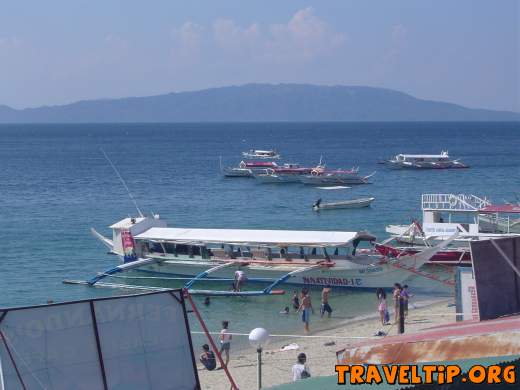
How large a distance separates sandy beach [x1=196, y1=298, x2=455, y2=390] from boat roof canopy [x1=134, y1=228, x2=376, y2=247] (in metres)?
3.88

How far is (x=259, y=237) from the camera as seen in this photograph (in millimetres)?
32688

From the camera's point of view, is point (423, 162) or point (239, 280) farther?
point (423, 162)

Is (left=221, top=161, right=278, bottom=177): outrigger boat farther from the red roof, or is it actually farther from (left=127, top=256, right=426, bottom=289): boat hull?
(left=127, top=256, right=426, bottom=289): boat hull

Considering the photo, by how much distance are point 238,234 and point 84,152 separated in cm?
11581

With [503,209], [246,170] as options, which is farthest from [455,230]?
[246,170]

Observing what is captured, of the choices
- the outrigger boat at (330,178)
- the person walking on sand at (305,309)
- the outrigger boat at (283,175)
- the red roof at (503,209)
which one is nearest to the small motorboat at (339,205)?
the outrigger boat at (330,178)

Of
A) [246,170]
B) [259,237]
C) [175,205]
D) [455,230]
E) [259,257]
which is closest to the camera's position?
[259,237]

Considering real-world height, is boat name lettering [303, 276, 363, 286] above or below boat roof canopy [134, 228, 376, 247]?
below

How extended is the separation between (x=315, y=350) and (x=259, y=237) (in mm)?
10742

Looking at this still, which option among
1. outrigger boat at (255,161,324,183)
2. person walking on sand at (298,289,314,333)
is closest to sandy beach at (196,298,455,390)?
person walking on sand at (298,289,314,333)

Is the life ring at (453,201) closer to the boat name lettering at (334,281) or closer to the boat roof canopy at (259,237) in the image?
the boat roof canopy at (259,237)

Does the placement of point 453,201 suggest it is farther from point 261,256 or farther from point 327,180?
point 327,180

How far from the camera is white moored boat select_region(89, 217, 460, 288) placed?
3100 cm

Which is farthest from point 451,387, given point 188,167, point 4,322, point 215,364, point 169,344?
point 188,167
